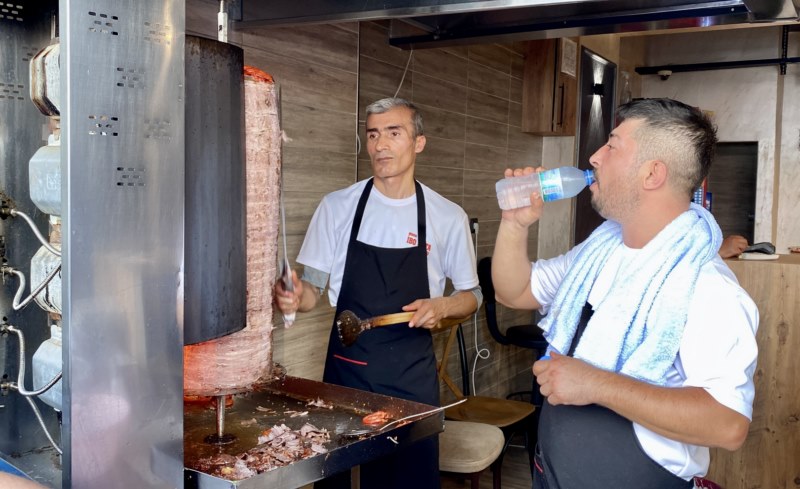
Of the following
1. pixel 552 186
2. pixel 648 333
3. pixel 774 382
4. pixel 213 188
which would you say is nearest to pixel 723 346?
pixel 648 333

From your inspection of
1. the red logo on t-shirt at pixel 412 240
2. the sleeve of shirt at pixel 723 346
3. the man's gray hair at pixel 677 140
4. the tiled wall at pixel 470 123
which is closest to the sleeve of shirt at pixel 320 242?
the red logo on t-shirt at pixel 412 240

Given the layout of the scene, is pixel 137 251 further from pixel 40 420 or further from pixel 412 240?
pixel 412 240

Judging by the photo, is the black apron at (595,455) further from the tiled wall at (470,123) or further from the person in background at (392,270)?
the tiled wall at (470,123)

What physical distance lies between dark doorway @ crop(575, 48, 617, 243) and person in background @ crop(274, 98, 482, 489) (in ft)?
9.06

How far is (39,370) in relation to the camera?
1.46 meters

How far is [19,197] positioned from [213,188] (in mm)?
567

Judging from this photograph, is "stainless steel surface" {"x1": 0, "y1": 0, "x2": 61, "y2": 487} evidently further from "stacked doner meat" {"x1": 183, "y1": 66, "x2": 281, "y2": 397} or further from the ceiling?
the ceiling

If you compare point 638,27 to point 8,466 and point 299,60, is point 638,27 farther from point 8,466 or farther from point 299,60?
point 8,466

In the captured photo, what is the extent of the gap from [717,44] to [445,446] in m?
6.31

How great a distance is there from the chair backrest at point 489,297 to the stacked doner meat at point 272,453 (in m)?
2.87

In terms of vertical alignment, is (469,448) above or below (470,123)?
below

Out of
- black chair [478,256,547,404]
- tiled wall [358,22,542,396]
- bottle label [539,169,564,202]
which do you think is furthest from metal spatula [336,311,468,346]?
black chair [478,256,547,404]

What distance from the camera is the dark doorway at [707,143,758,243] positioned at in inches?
313

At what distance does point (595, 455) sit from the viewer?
A: 1744 mm
